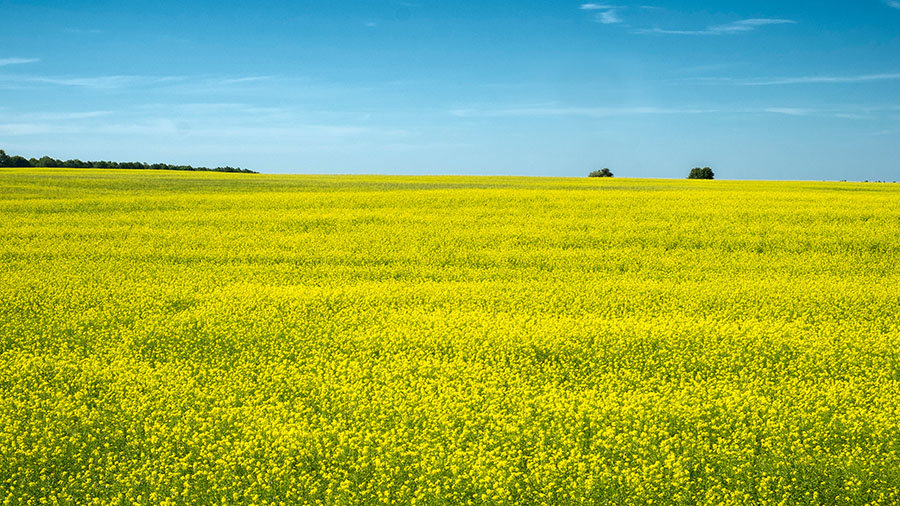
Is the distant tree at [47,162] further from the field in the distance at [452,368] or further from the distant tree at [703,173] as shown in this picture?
the distant tree at [703,173]

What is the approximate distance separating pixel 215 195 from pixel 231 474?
958 inches

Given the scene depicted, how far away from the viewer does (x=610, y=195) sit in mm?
28938

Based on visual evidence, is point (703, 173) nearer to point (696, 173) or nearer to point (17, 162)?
point (696, 173)

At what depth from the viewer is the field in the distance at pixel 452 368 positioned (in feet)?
22.0

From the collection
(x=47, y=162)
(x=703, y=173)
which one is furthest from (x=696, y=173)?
(x=47, y=162)

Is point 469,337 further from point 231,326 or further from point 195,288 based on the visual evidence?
point 195,288

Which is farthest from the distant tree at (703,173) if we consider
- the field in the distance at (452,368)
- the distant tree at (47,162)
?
the distant tree at (47,162)

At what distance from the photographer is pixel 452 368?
31.2ft

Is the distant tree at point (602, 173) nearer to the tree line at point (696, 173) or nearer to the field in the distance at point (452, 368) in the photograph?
the tree line at point (696, 173)

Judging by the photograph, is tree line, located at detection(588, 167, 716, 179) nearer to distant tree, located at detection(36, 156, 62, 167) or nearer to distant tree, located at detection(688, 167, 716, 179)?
distant tree, located at detection(688, 167, 716, 179)

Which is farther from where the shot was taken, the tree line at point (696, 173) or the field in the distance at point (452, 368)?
the tree line at point (696, 173)

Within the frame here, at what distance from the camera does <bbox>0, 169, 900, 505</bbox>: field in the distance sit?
6.70 m

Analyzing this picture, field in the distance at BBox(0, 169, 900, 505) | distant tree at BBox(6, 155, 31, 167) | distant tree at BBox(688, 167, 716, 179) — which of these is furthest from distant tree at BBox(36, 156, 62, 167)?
distant tree at BBox(688, 167, 716, 179)

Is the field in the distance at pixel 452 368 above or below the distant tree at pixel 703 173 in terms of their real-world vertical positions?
below
